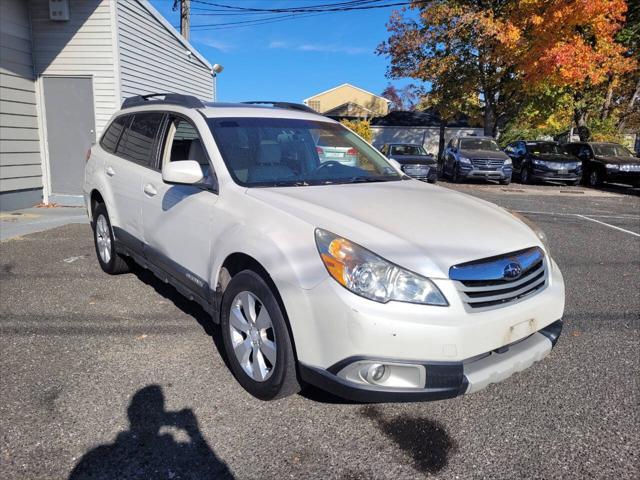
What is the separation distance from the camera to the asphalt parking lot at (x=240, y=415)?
2363mm

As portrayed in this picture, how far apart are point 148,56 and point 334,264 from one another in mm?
9992

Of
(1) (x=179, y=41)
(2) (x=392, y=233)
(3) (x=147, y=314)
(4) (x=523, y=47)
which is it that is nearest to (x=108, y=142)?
(3) (x=147, y=314)

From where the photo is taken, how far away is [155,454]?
241cm

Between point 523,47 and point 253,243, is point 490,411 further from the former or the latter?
point 523,47

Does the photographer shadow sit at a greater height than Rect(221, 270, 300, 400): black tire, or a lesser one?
lesser

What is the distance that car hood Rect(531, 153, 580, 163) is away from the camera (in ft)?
55.0

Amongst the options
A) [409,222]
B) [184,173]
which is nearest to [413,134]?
[184,173]

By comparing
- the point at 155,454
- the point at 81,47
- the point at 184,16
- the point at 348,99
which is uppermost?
the point at 348,99

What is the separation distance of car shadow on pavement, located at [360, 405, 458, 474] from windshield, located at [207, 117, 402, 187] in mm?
1580

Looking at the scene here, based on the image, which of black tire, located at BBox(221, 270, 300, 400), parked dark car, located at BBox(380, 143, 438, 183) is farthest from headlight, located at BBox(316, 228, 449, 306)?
parked dark car, located at BBox(380, 143, 438, 183)

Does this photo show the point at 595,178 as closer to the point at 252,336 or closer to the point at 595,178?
the point at 595,178

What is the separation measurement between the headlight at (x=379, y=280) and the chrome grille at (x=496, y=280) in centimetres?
16

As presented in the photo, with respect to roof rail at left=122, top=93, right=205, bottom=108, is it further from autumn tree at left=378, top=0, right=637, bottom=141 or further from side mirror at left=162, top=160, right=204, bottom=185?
autumn tree at left=378, top=0, right=637, bottom=141

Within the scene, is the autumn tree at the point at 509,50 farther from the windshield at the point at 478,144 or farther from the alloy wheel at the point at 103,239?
the alloy wheel at the point at 103,239
